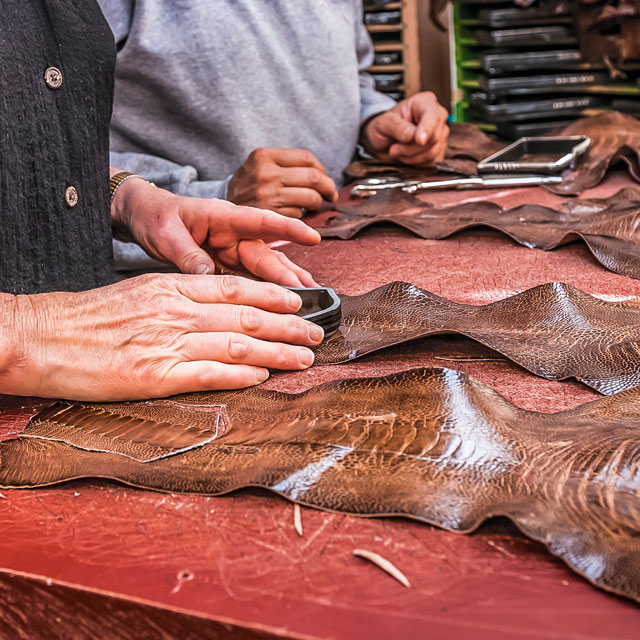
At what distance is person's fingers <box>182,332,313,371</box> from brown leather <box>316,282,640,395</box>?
6cm

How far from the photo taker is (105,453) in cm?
83

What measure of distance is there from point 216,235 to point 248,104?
1025mm

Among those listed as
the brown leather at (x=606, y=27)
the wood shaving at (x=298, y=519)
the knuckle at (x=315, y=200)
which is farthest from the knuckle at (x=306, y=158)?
the brown leather at (x=606, y=27)

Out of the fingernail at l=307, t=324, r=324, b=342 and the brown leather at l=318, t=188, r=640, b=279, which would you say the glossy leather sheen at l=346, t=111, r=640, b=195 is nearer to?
the brown leather at l=318, t=188, r=640, b=279

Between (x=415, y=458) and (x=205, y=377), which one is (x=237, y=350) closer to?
(x=205, y=377)

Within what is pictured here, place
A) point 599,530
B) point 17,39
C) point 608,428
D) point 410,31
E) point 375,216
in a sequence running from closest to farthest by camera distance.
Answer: point 599,530 → point 608,428 → point 17,39 → point 375,216 → point 410,31

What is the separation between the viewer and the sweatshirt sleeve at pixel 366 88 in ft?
9.14

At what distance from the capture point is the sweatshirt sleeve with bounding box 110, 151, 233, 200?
2.19 metres

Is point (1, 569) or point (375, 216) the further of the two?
point (375, 216)

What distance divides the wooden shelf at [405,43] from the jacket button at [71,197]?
306cm

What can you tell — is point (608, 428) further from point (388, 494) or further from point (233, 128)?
point (233, 128)

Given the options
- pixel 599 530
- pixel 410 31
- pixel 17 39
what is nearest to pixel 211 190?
pixel 17 39

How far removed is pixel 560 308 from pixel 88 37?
3.47ft

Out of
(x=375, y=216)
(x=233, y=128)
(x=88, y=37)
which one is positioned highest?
(x=88, y=37)
